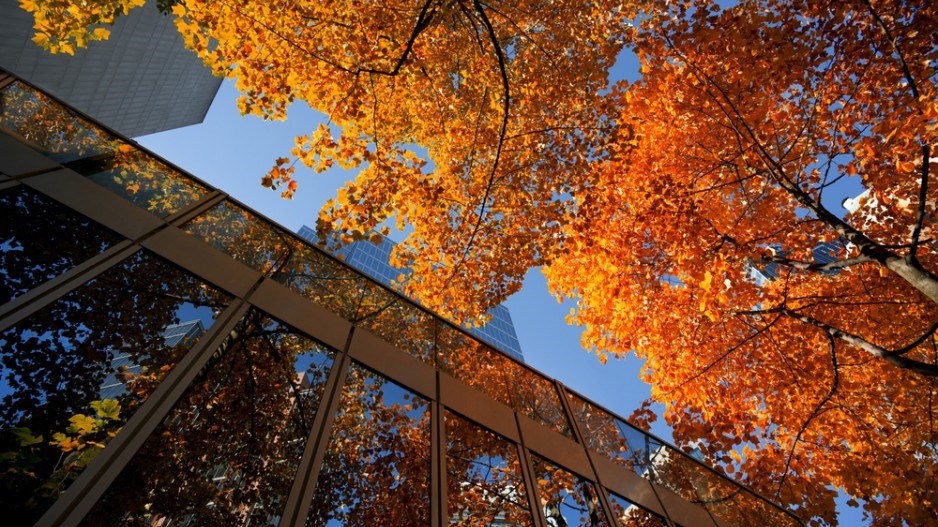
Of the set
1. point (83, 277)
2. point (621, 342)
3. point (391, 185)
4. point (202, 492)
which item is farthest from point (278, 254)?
point (621, 342)

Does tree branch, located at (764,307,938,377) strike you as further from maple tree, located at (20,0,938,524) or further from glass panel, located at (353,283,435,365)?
glass panel, located at (353,283,435,365)

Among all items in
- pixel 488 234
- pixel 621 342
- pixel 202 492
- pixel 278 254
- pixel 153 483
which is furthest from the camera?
pixel 621 342

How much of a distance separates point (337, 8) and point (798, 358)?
628 inches

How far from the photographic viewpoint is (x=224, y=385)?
3701mm

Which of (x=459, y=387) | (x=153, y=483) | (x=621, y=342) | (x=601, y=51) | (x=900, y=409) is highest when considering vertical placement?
(x=601, y=51)

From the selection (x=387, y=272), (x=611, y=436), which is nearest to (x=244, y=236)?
(x=611, y=436)

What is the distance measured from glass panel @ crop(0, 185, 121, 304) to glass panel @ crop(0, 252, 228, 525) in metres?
0.27

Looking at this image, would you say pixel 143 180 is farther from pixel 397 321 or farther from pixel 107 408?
pixel 397 321

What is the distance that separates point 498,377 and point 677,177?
10.6 meters

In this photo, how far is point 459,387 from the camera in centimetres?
565

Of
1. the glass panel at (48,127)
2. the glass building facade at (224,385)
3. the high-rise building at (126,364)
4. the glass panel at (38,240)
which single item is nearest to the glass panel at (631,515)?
the glass building facade at (224,385)

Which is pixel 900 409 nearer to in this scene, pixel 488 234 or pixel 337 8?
pixel 488 234

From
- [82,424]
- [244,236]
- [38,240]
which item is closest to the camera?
[82,424]

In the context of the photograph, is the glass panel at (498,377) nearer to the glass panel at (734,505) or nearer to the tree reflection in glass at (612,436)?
the tree reflection in glass at (612,436)
